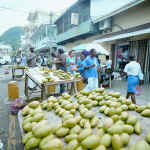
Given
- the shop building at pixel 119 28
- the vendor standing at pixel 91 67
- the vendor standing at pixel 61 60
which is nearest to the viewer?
the vendor standing at pixel 91 67

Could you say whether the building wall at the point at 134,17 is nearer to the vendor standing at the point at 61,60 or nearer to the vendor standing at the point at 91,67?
the vendor standing at the point at 91,67

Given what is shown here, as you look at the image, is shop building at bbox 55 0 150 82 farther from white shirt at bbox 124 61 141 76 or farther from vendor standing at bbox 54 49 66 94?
vendor standing at bbox 54 49 66 94

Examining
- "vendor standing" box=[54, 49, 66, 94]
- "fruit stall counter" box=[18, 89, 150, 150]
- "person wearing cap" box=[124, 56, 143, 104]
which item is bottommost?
"fruit stall counter" box=[18, 89, 150, 150]

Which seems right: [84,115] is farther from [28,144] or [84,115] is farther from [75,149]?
[28,144]

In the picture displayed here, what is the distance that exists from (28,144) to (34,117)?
→ 0.42 m

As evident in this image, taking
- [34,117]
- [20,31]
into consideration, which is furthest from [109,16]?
[20,31]

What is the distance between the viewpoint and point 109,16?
871 cm

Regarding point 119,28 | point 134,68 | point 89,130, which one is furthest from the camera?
point 119,28

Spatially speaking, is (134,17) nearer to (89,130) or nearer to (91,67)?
(91,67)

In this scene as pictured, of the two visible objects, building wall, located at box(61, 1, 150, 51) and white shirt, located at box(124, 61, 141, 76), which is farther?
building wall, located at box(61, 1, 150, 51)

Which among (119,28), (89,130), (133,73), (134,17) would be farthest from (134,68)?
(119,28)

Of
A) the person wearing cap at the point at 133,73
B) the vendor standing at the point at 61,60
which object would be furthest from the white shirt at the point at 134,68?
the vendor standing at the point at 61,60

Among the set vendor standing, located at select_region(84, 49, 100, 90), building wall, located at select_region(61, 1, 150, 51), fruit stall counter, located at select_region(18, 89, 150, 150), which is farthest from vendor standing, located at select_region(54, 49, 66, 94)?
building wall, located at select_region(61, 1, 150, 51)

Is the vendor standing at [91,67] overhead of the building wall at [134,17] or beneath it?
beneath
